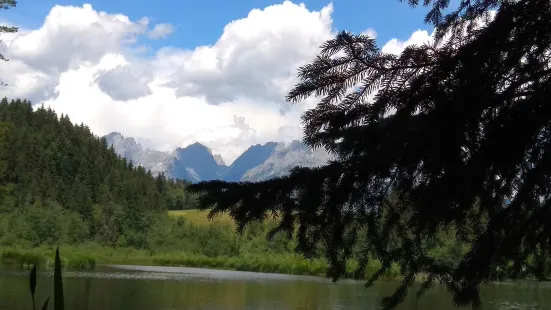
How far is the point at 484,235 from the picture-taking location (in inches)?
139

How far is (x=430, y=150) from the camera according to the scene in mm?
3428

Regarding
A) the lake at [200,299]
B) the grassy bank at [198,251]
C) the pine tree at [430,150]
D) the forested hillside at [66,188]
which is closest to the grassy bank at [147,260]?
the grassy bank at [198,251]

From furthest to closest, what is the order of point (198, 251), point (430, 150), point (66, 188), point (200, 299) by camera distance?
point (66, 188) < point (198, 251) < point (200, 299) < point (430, 150)

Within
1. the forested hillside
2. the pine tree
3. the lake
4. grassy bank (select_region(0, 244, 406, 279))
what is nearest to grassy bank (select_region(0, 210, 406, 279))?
grassy bank (select_region(0, 244, 406, 279))

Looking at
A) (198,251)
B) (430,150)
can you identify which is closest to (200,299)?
(430,150)

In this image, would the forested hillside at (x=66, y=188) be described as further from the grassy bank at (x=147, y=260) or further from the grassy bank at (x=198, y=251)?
the grassy bank at (x=147, y=260)

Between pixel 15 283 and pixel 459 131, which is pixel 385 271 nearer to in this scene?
pixel 459 131

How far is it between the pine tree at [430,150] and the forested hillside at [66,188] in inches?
3456

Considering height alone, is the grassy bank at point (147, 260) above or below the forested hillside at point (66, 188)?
below

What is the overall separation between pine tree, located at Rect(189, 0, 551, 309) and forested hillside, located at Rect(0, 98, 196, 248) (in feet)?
288

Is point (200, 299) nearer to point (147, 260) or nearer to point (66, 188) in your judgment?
point (147, 260)

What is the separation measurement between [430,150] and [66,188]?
12493 cm

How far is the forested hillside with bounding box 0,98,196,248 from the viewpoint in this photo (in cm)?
9594

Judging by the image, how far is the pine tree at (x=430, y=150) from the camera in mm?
3402
